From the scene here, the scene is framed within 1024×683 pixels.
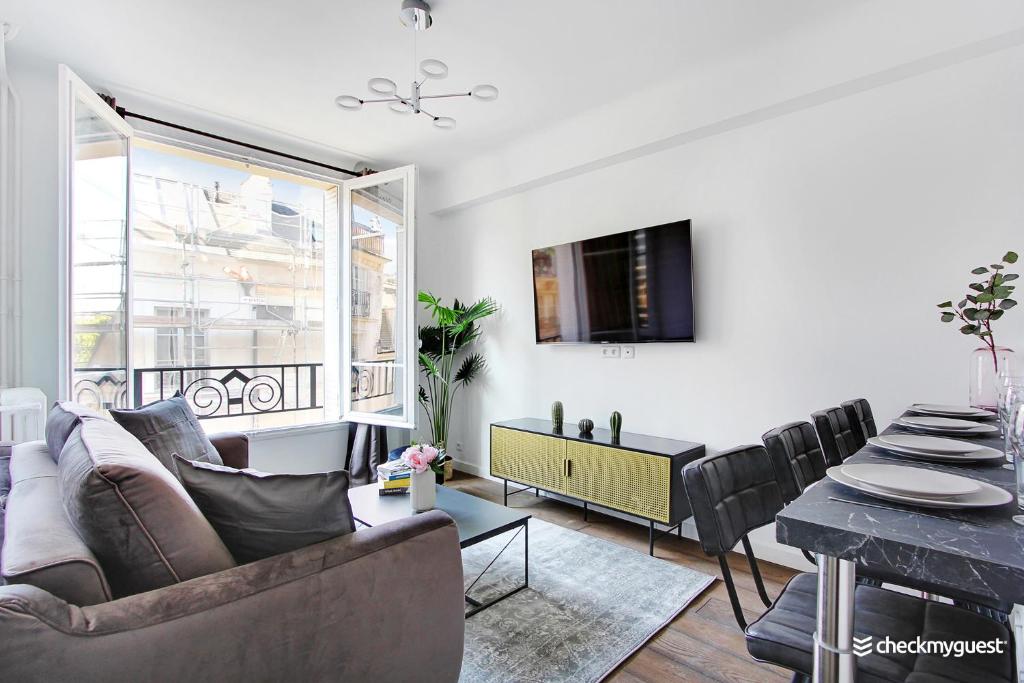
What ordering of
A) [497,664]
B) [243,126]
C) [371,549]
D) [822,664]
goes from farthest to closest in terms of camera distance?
[243,126] → [497,664] → [371,549] → [822,664]

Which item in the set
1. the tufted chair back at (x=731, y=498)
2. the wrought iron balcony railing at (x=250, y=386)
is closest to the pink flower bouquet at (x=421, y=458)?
the tufted chair back at (x=731, y=498)

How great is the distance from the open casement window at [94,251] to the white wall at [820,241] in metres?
2.73

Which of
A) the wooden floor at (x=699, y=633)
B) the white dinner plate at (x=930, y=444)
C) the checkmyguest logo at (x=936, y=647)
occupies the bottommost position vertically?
the wooden floor at (x=699, y=633)

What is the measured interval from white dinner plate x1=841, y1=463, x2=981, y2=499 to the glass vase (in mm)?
1342

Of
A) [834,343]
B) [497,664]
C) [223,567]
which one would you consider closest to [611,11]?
[834,343]

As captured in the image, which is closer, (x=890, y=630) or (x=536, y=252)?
(x=890, y=630)

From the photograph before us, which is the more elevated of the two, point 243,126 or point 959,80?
point 243,126

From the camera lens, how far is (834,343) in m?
2.55

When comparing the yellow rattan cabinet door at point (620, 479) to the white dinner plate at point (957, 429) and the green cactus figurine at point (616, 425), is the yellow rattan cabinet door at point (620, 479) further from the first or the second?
the white dinner plate at point (957, 429)

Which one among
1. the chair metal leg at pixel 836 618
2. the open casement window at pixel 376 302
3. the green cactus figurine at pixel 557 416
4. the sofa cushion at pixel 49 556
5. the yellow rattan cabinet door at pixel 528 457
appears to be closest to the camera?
the chair metal leg at pixel 836 618

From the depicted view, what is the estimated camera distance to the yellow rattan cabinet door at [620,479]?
2.81 m

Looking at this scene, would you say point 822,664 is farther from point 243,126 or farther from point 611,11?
point 243,126

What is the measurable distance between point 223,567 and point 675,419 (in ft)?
8.72

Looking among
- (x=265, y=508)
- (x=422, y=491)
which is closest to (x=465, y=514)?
(x=422, y=491)
